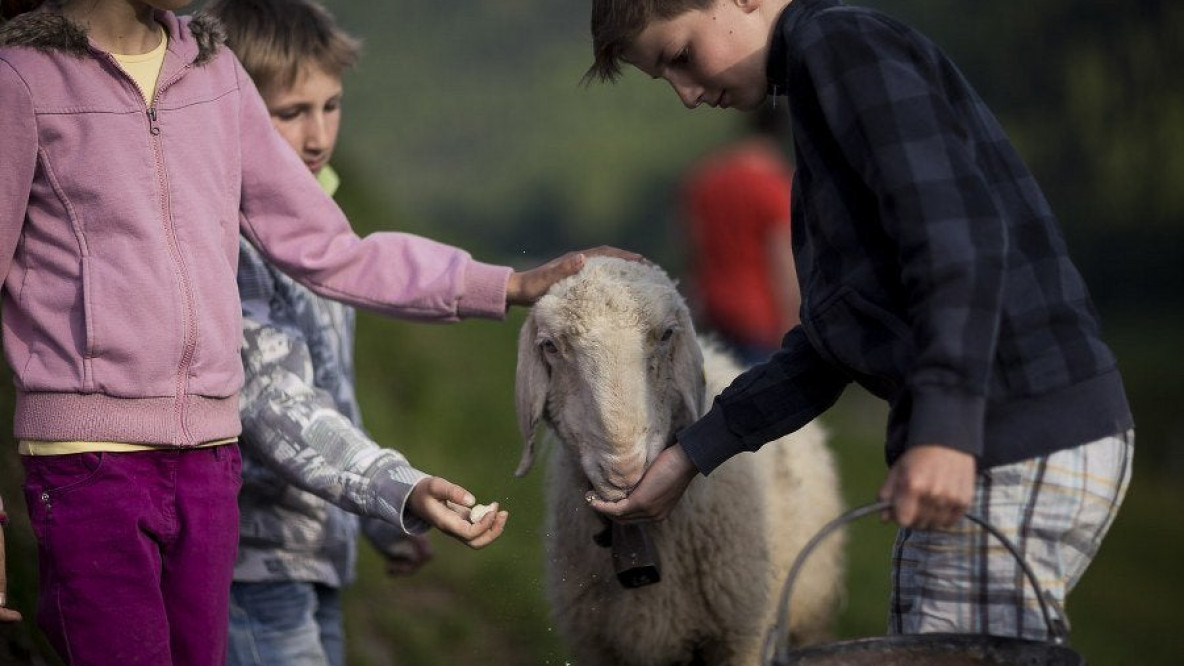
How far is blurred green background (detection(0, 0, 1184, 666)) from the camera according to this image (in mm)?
7047

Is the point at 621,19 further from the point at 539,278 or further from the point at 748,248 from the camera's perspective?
the point at 748,248

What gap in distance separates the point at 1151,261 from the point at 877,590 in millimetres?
8674

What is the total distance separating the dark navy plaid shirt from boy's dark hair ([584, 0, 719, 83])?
207mm

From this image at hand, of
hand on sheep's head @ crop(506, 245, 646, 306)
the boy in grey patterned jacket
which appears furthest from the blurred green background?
hand on sheep's head @ crop(506, 245, 646, 306)

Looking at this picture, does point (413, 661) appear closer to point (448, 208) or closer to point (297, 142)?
point (297, 142)

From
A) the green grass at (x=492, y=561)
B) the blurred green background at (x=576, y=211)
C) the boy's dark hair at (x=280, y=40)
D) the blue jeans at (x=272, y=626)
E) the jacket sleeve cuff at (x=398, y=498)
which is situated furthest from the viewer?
the blurred green background at (x=576, y=211)

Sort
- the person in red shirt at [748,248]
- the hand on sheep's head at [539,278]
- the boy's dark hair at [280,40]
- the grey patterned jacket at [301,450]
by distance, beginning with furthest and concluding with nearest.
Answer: the person in red shirt at [748,248] → the boy's dark hair at [280,40] → the hand on sheep's head at [539,278] → the grey patterned jacket at [301,450]

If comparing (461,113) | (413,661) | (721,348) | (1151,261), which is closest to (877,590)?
(413,661)

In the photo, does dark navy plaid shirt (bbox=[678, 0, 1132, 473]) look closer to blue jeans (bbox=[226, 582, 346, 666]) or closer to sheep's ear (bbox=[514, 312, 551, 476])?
sheep's ear (bbox=[514, 312, 551, 476])

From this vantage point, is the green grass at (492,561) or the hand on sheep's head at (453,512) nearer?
the hand on sheep's head at (453,512)

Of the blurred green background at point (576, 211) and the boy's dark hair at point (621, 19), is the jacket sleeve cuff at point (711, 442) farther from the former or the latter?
the blurred green background at point (576, 211)

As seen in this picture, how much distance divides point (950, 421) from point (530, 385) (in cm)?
162

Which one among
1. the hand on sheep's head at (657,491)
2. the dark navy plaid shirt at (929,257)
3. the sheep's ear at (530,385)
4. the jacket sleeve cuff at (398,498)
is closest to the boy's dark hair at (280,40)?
the sheep's ear at (530,385)

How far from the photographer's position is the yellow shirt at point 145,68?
2.88 meters
